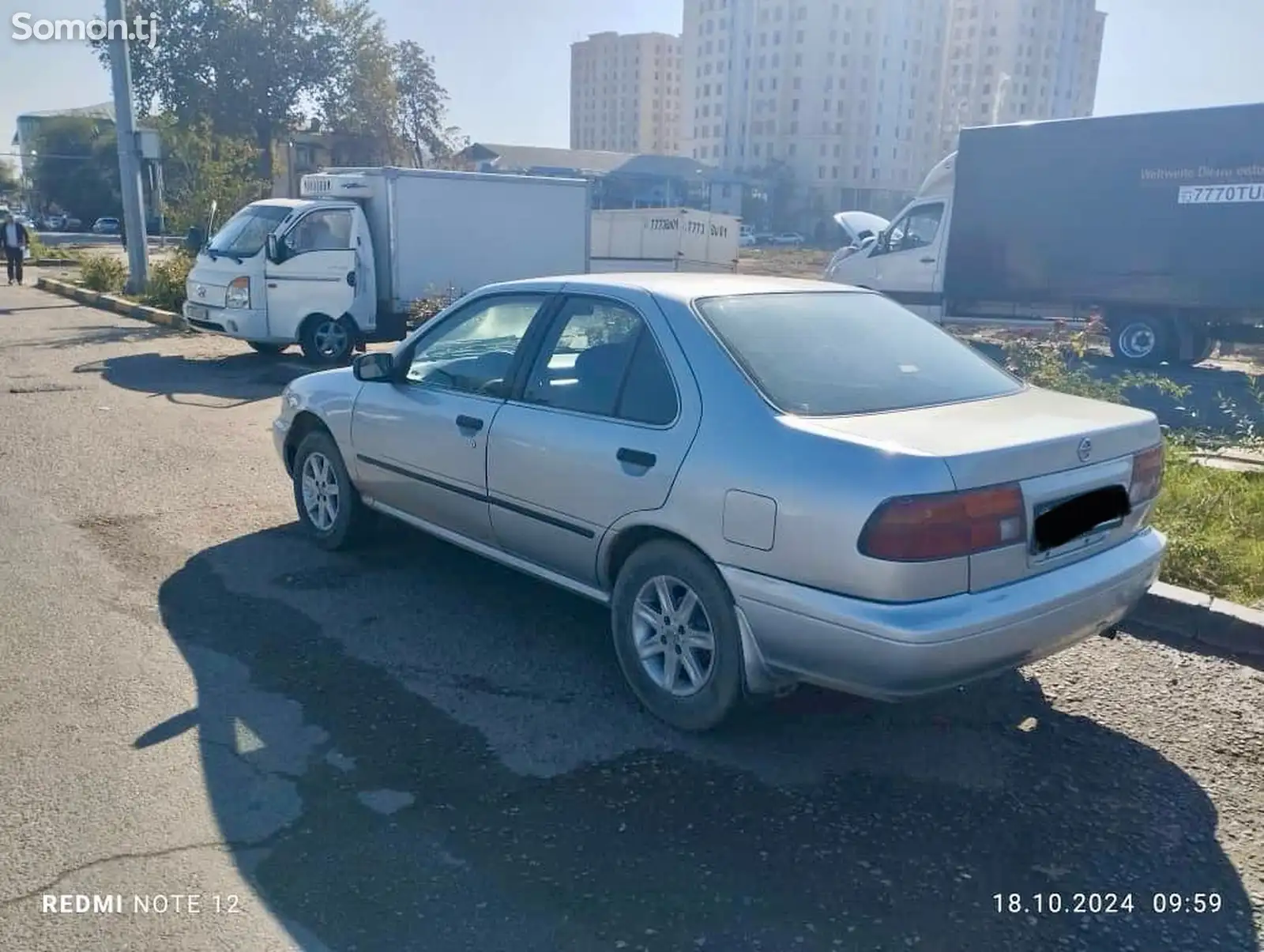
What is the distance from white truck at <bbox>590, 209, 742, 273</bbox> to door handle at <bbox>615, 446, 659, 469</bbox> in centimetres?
1856

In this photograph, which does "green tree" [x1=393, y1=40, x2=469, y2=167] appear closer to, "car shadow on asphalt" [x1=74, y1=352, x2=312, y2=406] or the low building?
the low building

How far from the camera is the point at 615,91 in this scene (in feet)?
492

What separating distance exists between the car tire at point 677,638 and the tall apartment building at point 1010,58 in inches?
4921

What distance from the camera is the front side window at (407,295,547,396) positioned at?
4703mm

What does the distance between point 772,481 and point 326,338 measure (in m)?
10.9

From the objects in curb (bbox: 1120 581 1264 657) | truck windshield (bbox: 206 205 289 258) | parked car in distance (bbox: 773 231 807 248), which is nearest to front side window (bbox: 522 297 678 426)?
curb (bbox: 1120 581 1264 657)

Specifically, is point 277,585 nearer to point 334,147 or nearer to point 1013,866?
point 1013,866

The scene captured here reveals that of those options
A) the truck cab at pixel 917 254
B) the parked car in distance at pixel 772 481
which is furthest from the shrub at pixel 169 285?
the parked car in distance at pixel 772 481

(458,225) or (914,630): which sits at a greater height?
(458,225)

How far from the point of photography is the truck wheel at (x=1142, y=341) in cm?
1557

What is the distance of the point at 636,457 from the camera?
12.7 feet

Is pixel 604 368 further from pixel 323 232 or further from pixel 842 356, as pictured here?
pixel 323 232

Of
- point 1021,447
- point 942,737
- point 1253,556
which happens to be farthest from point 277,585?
point 1253,556

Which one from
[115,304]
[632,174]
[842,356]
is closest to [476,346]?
[842,356]
